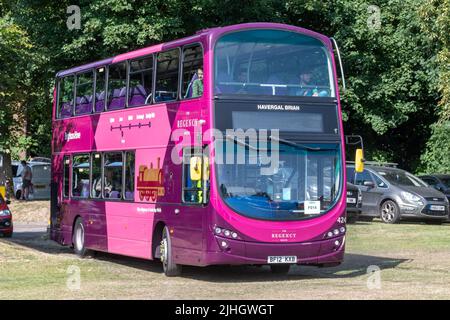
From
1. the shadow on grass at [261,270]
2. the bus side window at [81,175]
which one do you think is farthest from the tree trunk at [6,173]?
the shadow on grass at [261,270]

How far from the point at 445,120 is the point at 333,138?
22.2m

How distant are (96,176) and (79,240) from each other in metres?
1.91

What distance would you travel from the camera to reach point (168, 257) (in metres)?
16.8

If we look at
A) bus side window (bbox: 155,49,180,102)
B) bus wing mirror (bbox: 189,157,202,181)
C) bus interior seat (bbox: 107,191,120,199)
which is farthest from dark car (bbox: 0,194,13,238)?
bus wing mirror (bbox: 189,157,202,181)

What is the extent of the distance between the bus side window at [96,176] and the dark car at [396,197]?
42.7 feet

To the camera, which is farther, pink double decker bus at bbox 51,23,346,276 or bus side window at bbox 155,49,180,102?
bus side window at bbox 155,49,180,102

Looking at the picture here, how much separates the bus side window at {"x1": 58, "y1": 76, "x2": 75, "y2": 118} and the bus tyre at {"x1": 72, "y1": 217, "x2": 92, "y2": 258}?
2655mm

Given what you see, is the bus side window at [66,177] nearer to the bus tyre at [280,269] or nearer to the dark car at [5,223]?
the dark car at [5,223]

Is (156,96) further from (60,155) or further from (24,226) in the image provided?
(24,226)

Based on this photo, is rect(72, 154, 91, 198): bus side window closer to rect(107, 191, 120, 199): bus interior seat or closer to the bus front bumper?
rect(107, 191, 120, 199): bus interior seat

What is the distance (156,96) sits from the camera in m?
17.8

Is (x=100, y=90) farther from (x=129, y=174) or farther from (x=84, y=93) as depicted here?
(x=129, y=174)

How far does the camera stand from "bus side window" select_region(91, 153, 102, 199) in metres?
20.4

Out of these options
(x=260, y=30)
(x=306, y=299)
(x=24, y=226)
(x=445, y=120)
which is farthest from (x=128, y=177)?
(x=445, y=120)
